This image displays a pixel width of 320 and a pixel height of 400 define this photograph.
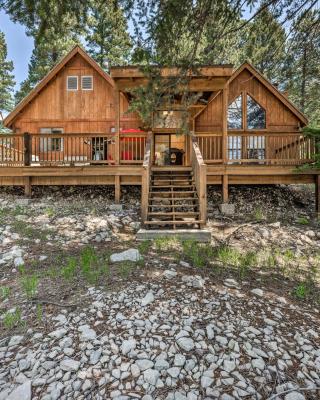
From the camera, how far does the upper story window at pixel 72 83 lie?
43.1 ft

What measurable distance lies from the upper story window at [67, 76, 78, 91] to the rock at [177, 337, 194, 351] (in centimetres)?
1299

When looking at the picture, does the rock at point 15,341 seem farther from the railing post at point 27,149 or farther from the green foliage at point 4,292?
the railing post at point 27,149

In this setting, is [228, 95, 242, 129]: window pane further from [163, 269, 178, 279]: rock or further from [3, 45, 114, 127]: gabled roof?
[163, 269, 178, 279]: rock

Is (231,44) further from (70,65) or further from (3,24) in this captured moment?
(70,65)

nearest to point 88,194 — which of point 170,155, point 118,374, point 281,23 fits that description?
point 170,155

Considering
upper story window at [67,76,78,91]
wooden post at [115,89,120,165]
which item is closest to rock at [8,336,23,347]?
wooden post at [115,89,120,165]

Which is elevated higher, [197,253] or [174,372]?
[197,253]

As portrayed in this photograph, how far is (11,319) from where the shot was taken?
2893 mm

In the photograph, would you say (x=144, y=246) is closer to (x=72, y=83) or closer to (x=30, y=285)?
(x=30, y=285)

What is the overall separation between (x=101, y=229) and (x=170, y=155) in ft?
24.4

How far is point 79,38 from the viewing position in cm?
2320

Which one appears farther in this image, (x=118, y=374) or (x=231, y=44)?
(x=231, y=44)

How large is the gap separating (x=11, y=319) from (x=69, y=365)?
3.23ft

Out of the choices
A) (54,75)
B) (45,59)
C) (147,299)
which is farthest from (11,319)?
(45,59)
